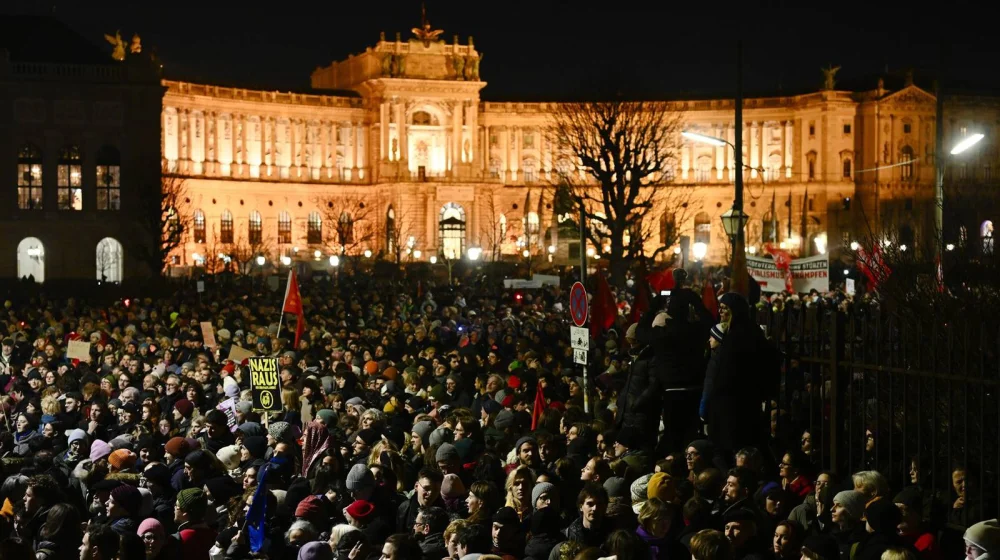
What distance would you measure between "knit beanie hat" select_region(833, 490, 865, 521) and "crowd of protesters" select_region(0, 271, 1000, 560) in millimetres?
14

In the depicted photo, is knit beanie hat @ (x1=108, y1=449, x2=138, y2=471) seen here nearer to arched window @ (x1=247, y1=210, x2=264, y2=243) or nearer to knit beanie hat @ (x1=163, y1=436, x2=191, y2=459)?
knit beanie hat @ (x1=163, y1=436, x2=191, y2=459)

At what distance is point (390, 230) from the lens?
107438 mm

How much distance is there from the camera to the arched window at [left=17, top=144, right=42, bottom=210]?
74062mm

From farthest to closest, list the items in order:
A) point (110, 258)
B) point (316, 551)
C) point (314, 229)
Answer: point (314, 229) → point (110, 258) → point (316, 551)

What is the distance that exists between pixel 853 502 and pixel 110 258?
68.4 metres

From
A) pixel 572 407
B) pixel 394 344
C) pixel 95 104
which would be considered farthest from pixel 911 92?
pixel 572 407

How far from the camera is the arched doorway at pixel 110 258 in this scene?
75.7m

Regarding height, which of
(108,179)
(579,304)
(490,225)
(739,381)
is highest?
(108,179)

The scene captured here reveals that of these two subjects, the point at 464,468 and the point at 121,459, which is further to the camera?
the point at 121,459

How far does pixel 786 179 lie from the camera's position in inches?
4626

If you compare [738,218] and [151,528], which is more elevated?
[738,218]

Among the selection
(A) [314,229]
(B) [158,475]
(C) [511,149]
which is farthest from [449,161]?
(B) [158,475]

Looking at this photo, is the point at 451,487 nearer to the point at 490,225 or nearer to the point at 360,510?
the point at 360,510

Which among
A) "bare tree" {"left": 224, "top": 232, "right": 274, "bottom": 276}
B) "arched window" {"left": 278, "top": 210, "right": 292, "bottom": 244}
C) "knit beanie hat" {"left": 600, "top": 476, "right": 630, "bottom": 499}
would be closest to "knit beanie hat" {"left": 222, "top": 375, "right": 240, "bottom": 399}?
"knit beanie hat" {"left": 600, "top": 476, "right": 630, "bottom": 499}
